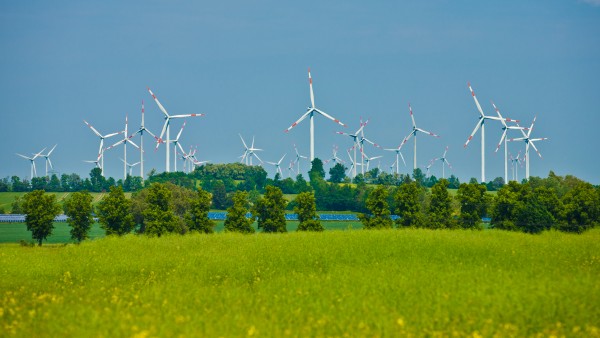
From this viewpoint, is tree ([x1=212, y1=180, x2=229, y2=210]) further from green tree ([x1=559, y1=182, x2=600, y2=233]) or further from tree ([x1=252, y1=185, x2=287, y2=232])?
green tree ([x1=559, y1=182, x2=600, y2=233])

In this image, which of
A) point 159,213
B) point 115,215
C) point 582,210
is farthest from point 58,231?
point 582,210

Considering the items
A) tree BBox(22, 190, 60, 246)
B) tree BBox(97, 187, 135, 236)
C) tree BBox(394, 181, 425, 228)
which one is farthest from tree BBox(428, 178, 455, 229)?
tree BBox(22, 190, 60, 246)

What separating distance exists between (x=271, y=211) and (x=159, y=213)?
10.7 metres

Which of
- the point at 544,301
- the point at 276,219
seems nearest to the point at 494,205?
the point at 276,219

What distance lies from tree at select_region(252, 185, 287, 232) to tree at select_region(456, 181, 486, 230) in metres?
17.0

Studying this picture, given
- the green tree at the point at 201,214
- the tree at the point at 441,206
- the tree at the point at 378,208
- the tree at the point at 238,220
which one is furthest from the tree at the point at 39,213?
the tree at the point at 441,206

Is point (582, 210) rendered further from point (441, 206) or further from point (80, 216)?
point (80, 216)

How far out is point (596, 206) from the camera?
266ft

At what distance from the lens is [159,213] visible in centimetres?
7694

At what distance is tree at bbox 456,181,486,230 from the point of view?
77.1 metres

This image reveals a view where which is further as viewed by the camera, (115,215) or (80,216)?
(80,216)

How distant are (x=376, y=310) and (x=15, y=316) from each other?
9.44 meters

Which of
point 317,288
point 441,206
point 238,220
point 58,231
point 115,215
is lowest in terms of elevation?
point 58,231

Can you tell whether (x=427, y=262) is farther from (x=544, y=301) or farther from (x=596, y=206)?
(x=596, y=206)
